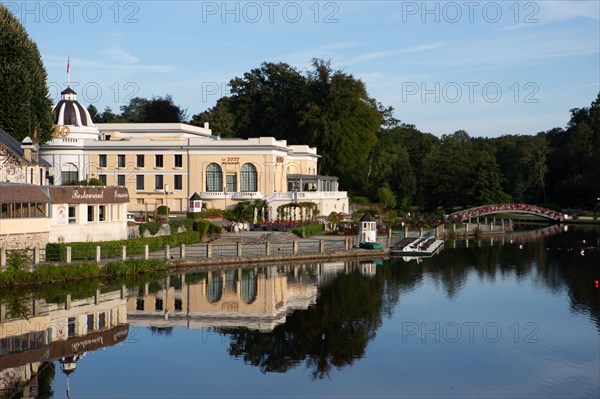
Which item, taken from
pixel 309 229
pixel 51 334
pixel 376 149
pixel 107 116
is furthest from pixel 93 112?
pixel 51 334

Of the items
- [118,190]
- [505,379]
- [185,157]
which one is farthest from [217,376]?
[185,157]

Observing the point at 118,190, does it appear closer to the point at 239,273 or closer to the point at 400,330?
the point at 239,273

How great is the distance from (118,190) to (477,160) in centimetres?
5340

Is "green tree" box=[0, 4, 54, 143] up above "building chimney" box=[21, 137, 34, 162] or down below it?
above

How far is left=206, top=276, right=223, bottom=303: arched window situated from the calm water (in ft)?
0.33

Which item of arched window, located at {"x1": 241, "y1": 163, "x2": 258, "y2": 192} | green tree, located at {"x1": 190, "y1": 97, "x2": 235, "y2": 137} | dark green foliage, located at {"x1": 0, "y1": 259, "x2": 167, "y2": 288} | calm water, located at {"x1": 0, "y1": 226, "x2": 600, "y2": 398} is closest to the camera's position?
calm water, located at {"x1": 0, "y1": 226, "x2": 600, "y2": 398}

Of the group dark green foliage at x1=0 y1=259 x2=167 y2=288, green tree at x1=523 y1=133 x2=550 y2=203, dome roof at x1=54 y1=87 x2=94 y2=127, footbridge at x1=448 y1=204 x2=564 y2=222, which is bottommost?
dark green foliage at x1=0 y1=259 x2=167 y2=288

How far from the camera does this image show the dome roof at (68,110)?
232 ft

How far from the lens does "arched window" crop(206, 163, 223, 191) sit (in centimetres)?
7288

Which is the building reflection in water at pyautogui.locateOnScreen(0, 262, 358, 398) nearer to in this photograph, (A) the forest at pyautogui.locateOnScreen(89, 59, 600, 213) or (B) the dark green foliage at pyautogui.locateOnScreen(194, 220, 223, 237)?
(B) the dark green foliage at pyautogui.locateOnScreen(194, 220, 223, 237)

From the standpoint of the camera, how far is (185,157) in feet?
240

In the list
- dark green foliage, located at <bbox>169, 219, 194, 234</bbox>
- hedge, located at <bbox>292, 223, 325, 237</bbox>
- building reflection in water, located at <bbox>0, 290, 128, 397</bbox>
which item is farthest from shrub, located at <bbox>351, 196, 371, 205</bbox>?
building reflection in water, located at <bbox>0, 290, 128, 397</bbox>

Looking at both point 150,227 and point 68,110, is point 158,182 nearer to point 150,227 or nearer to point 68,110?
point 68,110

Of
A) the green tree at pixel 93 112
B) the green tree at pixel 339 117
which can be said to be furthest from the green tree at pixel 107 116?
the green tree at pixel 339 117
